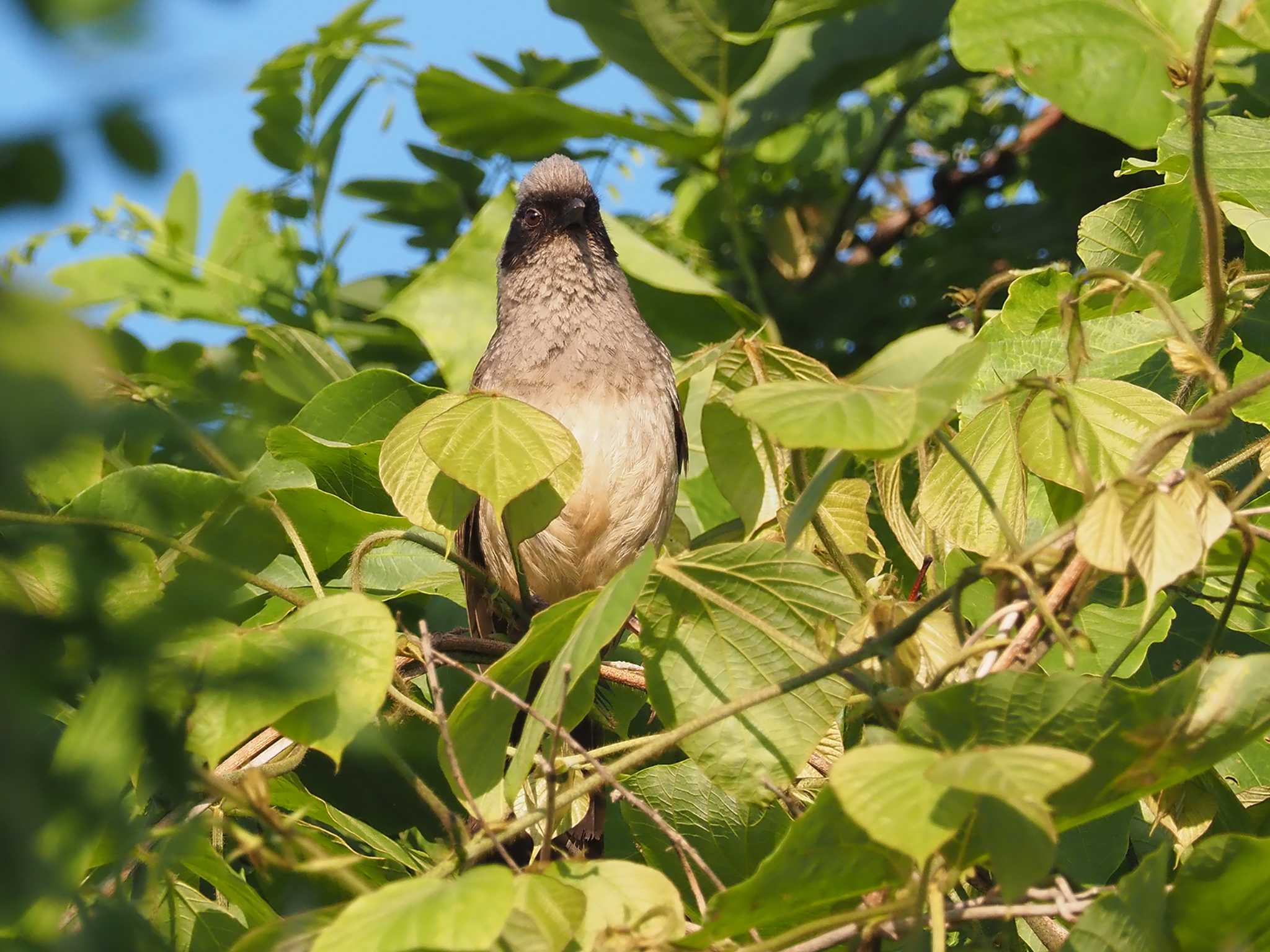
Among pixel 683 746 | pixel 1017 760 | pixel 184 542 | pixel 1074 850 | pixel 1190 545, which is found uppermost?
pixel 184 542

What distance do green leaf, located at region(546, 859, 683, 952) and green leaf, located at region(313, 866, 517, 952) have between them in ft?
0.63

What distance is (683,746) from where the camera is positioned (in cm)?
178

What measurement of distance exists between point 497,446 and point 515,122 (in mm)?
2206

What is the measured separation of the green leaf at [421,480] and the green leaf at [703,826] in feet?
1.69

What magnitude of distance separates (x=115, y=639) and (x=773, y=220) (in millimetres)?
3998

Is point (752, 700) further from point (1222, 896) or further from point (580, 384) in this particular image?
point (580, 384)

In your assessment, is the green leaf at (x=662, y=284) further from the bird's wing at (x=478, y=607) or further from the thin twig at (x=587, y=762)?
the thin twig at (x=587, y=762)

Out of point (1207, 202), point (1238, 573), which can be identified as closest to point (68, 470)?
point (1238, 573)

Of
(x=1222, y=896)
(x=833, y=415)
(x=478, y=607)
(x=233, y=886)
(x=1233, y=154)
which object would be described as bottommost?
A: (x=478, y=607)

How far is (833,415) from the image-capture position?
143 centimetres

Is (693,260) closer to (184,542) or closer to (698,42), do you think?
(698,42)

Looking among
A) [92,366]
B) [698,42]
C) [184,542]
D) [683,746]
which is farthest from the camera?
[698,42]

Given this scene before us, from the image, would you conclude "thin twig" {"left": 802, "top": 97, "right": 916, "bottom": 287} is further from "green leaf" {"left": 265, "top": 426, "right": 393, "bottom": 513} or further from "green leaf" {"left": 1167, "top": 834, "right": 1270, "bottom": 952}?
"green leaf" {"left": 1167, "top": 834, "right": 1270, "bottom": 952}

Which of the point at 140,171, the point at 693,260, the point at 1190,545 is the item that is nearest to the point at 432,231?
the point at 693,260
